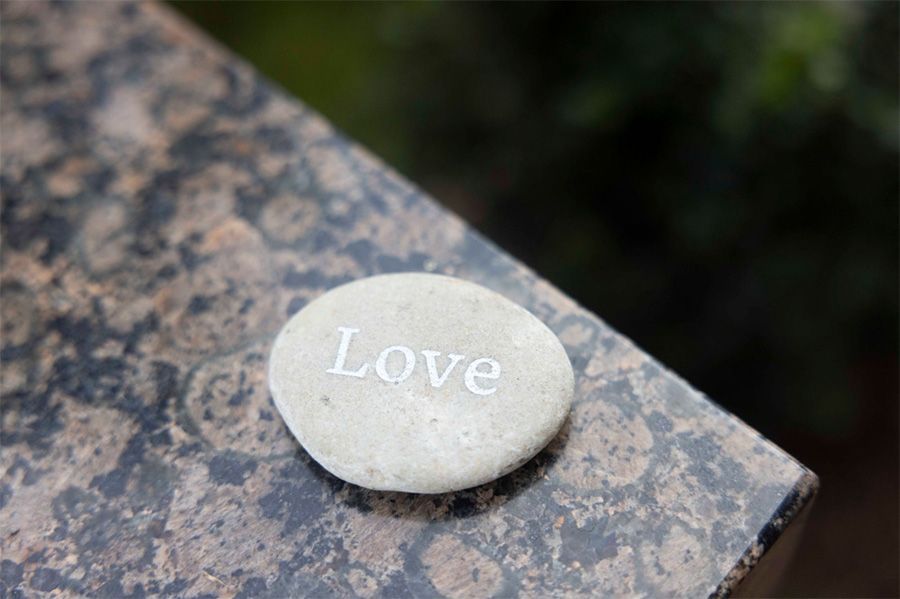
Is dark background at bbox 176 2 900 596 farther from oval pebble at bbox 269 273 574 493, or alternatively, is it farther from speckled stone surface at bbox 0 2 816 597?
oval pebble at bbox 269 273 574 493

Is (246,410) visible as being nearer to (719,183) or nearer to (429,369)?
(429,369)

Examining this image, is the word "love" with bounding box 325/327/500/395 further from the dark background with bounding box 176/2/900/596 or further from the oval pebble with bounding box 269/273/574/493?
the dark background with bounding box 176/2/900/596

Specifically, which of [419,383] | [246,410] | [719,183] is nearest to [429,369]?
[419,383]

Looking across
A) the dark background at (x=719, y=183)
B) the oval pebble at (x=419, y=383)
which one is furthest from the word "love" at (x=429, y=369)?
the dark background at (x=719, y=183)

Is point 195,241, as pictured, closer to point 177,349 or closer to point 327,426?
point 177,349

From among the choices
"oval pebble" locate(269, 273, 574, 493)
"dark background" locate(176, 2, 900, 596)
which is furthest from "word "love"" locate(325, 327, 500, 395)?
"dark background" locate(176, 2, 900, 596)

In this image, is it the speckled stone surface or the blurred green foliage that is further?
the blurred green foliage

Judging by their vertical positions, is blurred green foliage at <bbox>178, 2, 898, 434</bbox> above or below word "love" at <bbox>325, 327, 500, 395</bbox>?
below
